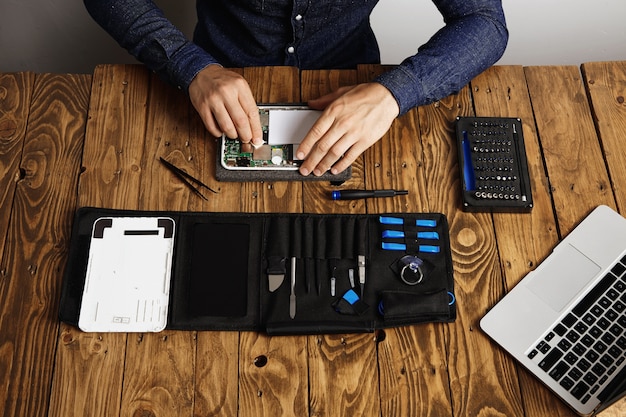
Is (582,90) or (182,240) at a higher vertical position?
(582,90)

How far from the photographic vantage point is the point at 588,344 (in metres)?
0.95

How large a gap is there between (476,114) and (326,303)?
0.51 meters

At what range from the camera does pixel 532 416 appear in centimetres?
92

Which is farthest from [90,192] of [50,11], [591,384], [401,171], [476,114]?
[50,11]

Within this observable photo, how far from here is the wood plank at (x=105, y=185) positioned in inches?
36.1

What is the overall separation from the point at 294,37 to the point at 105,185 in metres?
0.52

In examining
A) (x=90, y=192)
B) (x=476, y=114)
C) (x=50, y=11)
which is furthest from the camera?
(x=50, y=11)

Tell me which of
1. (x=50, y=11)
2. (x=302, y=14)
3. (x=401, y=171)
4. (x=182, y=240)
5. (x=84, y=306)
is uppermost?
(x=50, y=11)

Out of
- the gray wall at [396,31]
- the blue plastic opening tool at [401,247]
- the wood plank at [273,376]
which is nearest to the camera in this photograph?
the wood plank at [273,376]

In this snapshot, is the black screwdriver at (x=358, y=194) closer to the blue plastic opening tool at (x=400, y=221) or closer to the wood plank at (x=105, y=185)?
the blue plastic opening tool at (x=400, y=221)

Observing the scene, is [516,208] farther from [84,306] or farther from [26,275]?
[26,275]

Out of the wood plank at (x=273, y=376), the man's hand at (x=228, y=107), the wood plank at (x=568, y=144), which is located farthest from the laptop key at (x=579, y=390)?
the man's hand at (x=228, y=107)

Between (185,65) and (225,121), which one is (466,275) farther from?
(185,65)

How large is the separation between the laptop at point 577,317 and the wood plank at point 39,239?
74 centimetres
